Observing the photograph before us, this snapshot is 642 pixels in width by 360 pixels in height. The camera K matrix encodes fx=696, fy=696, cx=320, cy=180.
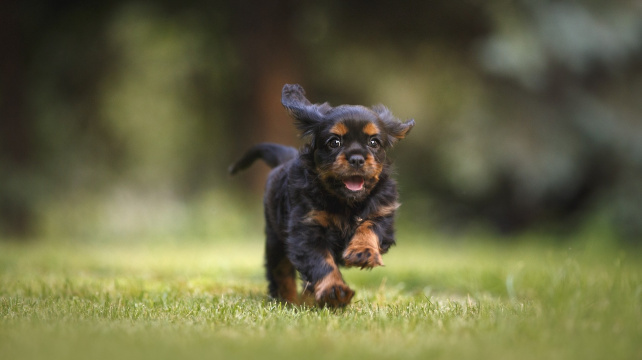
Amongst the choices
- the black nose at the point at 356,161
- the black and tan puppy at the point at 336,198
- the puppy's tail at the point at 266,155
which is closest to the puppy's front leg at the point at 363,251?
the black and tan puppy at the point at 336,198

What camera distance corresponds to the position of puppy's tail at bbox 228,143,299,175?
4711 millimetres

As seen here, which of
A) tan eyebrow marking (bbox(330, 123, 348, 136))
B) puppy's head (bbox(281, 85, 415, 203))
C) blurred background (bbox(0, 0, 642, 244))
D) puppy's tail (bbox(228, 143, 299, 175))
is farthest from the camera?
blurred background (bbox(0, 0, 642, 244))

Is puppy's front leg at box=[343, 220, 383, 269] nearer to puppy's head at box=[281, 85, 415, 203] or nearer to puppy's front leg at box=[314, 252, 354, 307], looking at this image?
puppy's front leg at box=[314, 252, 354, 307]

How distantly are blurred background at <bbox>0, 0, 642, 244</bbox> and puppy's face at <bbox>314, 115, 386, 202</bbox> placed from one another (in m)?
5.71

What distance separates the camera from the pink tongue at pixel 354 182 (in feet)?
11.4

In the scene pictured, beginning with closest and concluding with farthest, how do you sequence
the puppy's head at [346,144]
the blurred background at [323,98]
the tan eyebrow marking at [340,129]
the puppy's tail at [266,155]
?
the puppy's head at [346,144], the tan eyebrow marking at [340,129], the puppy's tail at [266,155], the blurred background at [323,98]

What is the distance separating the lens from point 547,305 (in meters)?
2.79

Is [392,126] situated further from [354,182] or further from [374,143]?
[354,182]

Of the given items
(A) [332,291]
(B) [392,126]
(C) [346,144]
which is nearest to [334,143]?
(C) [346,144]

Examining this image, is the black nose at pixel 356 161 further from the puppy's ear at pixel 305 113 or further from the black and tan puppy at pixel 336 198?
the puppy's ear at pixel 305 113

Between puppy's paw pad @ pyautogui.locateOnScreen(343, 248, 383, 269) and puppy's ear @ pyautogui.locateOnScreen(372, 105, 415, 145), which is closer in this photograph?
puppy's paw pad @ pyautogui.locateOnScreen(343, 248, 383, 269)

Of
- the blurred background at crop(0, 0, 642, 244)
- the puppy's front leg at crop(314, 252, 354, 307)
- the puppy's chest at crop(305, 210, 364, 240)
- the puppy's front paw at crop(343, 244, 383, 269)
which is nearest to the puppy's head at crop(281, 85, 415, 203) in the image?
the puppy's chest at crop(305, 210, 364, 240)

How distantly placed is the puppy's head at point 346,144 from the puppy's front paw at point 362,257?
0.31 metres

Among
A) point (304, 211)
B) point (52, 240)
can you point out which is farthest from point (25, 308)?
point (52, 240)
